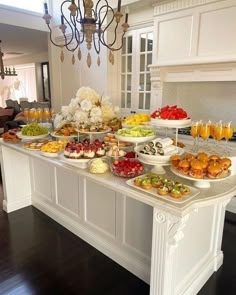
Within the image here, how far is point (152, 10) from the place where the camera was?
146 inches

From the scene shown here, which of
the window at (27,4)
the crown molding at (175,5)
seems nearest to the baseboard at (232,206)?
the crown molding at (175,5)

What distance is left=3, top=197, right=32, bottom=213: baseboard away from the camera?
2900 mm

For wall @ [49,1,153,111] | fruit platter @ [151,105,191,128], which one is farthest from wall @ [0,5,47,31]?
fruit platter @ [151,105,191,128]

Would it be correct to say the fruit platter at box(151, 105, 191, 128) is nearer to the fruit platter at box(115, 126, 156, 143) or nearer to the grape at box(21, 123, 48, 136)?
the fruit platter at box(115, 126, 156, 143)

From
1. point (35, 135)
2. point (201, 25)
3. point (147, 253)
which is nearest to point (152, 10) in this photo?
Result: point (201, 25)

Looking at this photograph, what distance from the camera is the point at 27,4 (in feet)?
15.2

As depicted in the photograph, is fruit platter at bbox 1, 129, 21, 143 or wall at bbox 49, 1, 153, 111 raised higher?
wall at bbox 49, 1, 153, 111

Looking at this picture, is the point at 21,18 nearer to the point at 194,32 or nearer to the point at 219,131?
the point at 194,32

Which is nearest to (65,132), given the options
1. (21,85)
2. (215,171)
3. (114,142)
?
(114,142)

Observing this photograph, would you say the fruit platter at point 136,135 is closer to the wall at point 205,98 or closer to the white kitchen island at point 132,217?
the white kitchen island at point 132,217

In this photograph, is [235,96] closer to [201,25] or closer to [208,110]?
[208,110]

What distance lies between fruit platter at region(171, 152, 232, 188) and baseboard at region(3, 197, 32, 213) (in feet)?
7.46

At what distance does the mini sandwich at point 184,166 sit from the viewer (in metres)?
1.31

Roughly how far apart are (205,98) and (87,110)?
2.19m
